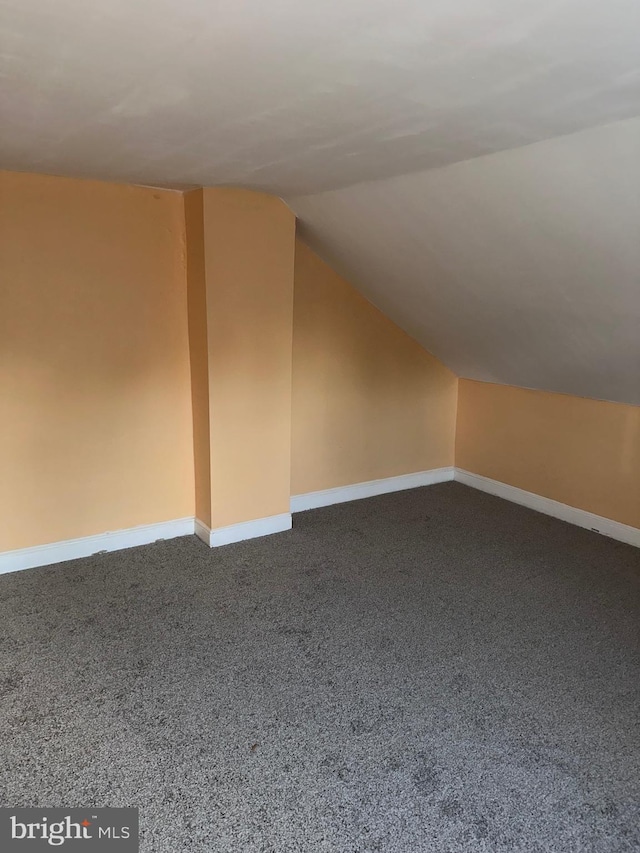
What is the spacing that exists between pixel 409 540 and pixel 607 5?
117 inches

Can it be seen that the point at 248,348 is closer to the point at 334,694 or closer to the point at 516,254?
the point at 516,254

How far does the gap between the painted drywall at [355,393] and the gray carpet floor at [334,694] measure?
857 mm

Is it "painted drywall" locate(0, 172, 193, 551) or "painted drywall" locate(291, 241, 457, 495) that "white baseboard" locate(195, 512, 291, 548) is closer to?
"painted drywall" locate(0, 172, 193, 551)

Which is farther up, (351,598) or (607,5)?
(607,5)

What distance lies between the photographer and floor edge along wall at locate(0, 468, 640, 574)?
3369 mm

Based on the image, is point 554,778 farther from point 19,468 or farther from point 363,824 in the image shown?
point 19,468

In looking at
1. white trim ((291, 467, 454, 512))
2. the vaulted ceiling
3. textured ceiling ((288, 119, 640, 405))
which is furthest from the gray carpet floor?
the vaulted ceiling

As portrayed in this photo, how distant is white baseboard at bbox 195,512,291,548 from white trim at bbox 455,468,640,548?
1.62 metres

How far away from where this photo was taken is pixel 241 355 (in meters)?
3.53

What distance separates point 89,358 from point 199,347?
0.58 meters

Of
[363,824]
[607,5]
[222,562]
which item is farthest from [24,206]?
[363,824]

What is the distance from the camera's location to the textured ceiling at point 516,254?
2.15 meters

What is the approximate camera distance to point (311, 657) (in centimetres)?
255

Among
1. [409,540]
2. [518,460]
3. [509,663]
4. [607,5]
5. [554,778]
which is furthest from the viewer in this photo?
[518,460]
